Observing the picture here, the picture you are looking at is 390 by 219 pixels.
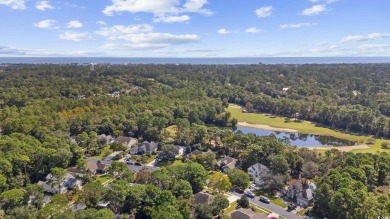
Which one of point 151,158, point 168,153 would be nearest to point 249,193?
point 168,153

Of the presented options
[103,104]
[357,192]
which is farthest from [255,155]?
[103,104]

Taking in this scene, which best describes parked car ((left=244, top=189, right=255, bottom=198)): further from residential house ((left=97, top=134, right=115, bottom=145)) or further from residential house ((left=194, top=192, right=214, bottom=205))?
residential house ((left=97, top=134, right=115, bottom=145))

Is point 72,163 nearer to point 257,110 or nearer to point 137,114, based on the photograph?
point 137,114

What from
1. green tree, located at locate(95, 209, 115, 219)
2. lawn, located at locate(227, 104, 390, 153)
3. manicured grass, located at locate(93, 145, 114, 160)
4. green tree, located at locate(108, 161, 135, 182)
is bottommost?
lawn, located at locate(227, 104, 390, 153)

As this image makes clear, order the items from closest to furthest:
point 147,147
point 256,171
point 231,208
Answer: point 231,208 → point 256,171 → point 147,147

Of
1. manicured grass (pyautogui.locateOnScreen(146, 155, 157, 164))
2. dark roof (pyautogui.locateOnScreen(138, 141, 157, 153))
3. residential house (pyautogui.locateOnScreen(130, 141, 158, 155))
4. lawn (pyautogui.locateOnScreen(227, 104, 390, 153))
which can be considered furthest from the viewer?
lawn (pyautogui.locateOnScreen(227, 104, 390, 153))

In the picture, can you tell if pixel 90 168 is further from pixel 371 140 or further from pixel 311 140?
pixel 371 140

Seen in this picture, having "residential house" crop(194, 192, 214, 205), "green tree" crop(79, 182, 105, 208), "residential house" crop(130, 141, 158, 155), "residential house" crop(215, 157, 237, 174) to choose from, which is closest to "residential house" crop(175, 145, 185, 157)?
"residential house" crop(130, 141, 158, 155)
